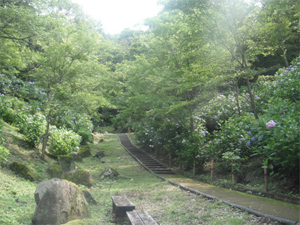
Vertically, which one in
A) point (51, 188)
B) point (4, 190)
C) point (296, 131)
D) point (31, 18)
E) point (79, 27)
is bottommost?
point (4, 190)

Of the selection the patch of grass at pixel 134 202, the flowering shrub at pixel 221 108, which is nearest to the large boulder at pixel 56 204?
the patch of grass at pixel 134 202

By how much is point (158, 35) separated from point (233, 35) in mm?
4053

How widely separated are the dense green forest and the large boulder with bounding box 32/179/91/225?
2185 millimetres

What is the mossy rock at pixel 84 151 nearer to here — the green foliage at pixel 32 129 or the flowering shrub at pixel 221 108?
the green foliage at pixel 32 129

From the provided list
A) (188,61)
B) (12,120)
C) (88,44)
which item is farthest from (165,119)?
(12,120)

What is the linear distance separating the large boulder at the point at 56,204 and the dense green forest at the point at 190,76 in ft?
7.17

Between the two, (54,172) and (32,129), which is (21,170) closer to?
(54,172)

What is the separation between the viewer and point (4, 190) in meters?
Result: 6.09

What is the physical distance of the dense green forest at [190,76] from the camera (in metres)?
7.06

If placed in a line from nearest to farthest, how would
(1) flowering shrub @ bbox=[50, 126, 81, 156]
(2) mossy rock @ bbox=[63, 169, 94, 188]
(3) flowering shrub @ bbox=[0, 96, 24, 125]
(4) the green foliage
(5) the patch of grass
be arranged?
1. (5) the patch of grass
2. (2) mossy rock @ bbox=[63, 169, 94, 188]
3. (4) the green foliage
4. (3) flowering shrub @ bbox=[0, 96, 24, 125]
5. (1) flowering shrub @ bbox=[50, 126, 81, 156]

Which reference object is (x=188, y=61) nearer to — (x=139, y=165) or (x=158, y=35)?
(x=158, y=35)

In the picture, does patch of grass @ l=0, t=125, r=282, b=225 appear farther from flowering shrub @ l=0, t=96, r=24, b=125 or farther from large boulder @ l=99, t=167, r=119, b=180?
flowering shrub @ l=0, t=96, r=24, b=125

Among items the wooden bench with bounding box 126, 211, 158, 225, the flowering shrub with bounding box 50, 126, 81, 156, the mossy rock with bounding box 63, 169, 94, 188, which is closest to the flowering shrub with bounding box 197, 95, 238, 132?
the mossy rock with bounding box 63, 169, 94, 188

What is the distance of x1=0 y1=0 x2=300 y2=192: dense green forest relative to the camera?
7059mm
